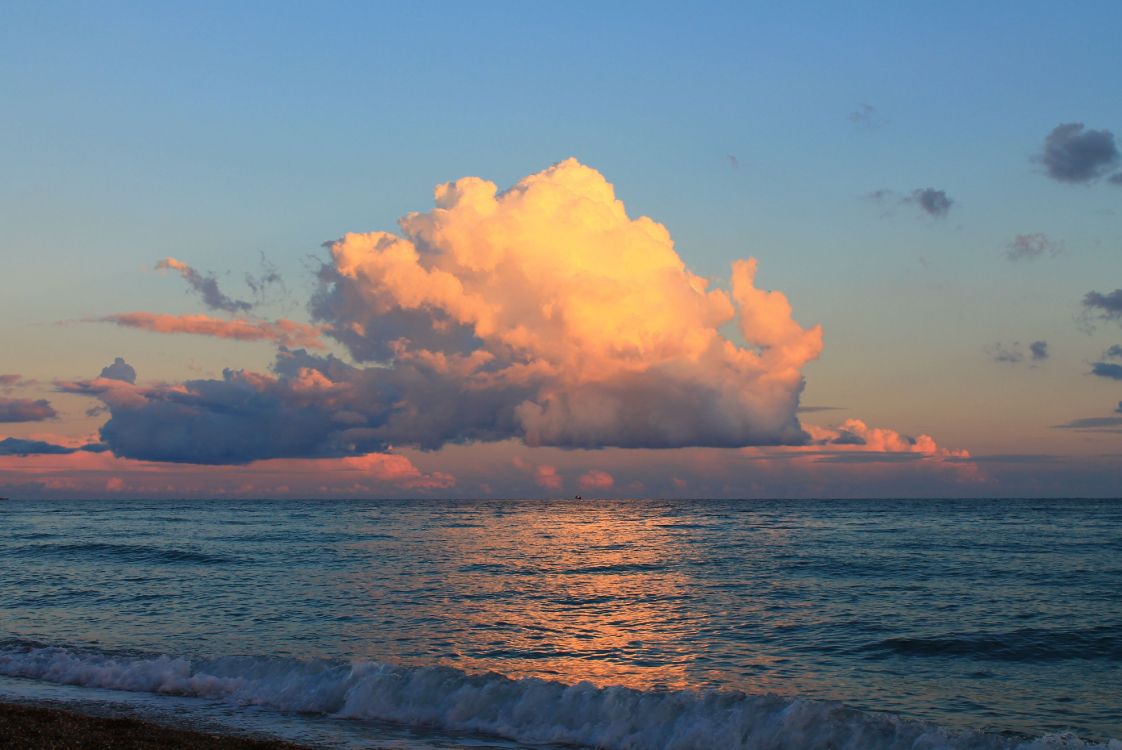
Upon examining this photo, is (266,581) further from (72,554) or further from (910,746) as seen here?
(910,746)

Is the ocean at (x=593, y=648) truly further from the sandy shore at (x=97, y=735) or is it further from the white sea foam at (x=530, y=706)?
the sandy shore at (x=97, y=735)

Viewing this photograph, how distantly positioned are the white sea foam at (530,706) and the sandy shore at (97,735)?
398cm

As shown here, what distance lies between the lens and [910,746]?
682 inches

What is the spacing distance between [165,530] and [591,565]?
188 ft

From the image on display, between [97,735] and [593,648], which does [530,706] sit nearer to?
[593,648]

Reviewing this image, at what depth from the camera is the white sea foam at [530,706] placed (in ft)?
58.7

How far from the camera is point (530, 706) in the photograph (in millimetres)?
20031

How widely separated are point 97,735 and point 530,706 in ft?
29.9

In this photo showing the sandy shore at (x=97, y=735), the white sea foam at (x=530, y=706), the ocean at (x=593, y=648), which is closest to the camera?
the sandy shore at (x=97, y=735)

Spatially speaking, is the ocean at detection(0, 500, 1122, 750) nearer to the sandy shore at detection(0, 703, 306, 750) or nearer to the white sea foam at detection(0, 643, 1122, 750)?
the white sea foam at detection(0, 643, 1122, 750)

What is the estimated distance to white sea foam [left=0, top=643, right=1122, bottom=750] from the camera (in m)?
17.9

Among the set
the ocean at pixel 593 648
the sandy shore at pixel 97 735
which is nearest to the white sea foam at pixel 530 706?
the ocean at pixel 593 648

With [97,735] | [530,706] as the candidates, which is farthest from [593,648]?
[97,735]

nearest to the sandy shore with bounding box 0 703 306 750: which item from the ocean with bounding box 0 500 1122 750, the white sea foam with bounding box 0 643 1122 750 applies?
the ocean with bounding box 0 500 1122 750
